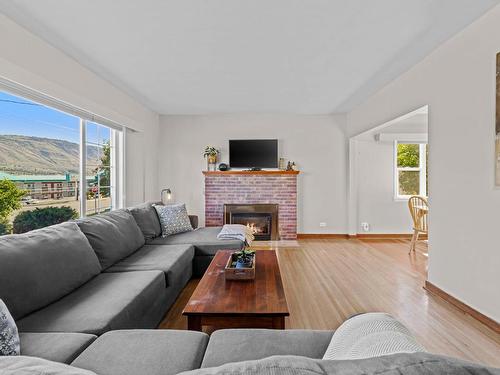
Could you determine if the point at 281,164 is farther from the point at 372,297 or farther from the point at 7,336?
the point at 7,336

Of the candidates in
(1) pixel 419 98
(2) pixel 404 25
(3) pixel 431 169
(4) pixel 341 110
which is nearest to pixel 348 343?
(2) pixel 404 25

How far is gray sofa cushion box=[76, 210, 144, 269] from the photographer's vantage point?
8.05 ft

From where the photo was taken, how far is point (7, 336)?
116 centimetres

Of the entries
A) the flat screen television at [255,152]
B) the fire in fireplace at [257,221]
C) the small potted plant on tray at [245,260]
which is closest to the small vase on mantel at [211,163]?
the flat screen television at [255,152]

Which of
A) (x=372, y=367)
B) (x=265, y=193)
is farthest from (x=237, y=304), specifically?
(x=265, y=193)

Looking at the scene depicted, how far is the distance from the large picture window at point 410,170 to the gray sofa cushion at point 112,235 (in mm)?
4841

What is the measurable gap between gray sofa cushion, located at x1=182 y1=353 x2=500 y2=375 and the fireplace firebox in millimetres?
5090

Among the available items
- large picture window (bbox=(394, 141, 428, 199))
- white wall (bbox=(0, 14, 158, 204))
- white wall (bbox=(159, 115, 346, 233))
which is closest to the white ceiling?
white wall (bbox=(0, 14, 158, 204))

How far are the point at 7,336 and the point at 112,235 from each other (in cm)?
153

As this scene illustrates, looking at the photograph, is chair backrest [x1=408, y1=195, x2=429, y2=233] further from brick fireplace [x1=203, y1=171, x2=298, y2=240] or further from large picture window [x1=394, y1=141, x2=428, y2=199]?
brick fireplace [x1=203, y1=171, x2=298, y2=240]

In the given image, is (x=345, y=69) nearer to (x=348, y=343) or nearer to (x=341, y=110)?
(x=341, y=110)

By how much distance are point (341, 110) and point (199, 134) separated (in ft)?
9.15

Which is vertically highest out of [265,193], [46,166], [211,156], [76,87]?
[76,87]

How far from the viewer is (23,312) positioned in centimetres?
158
